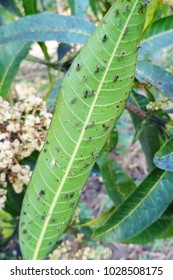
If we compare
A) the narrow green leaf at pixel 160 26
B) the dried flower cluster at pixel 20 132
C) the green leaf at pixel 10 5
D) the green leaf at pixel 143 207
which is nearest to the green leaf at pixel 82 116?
the dried flower cluster at pixel 20 132

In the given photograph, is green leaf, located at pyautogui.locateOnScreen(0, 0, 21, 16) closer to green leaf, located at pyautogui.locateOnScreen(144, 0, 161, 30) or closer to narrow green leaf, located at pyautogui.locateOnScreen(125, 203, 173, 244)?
green leaf, located at pyautogui.locateOnScreen(144, 0, 161, 30)

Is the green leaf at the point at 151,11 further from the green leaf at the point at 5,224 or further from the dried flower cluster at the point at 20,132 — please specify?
the green leaf at the point at 5,224

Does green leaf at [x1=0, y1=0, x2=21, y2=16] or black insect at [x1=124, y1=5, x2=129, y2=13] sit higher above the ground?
black insect at [x1=124, y1=5, x2=129, y2=13]

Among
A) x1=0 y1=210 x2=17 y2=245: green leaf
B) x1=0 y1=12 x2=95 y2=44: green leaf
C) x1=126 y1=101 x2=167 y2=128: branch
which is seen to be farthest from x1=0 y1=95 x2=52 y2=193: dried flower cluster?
x1=0 y1=210 x2=17 y2=245: green leaf

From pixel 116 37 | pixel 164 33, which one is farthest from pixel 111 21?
pixel 164 33

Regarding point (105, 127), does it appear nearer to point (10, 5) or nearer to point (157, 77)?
point (157, 77)

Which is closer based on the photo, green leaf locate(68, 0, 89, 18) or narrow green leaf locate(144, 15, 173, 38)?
narrow green leaf locate(144, 15, 173, 38)

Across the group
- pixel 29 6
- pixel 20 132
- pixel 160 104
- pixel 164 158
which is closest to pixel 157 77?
pixel 160 104
